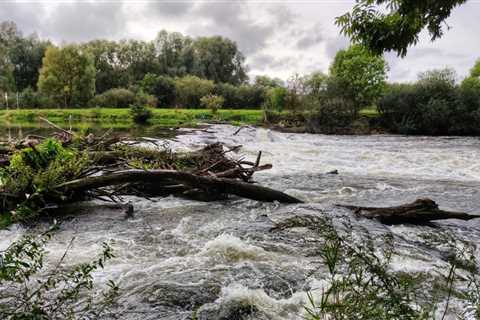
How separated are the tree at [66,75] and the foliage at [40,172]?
44.8m

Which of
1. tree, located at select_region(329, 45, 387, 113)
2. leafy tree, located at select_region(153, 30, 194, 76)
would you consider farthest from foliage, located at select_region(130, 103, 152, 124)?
leafy tree, located at select_region(153, 30, 194, 76)

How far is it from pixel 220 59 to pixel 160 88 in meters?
28.8

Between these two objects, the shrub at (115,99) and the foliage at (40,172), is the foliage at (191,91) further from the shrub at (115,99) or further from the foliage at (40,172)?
the foliage at (40,172)

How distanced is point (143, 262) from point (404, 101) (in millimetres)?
32290

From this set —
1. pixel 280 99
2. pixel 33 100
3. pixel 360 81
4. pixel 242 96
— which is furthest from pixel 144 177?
pixel 33 100

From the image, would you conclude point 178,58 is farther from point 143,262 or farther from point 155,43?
point 143,262

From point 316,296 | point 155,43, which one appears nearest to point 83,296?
point 316,296

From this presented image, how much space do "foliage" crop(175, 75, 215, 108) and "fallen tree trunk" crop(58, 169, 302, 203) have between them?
4496 cm

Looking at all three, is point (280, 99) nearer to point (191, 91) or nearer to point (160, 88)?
point (191, 91)

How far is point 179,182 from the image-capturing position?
6.35 metres

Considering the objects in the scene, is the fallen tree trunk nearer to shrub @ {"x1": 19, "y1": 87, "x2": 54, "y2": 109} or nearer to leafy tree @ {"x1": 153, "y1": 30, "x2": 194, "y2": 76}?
shrub @ {"x1": 19, "y1": 87, "x2": 54, "y2": 109}

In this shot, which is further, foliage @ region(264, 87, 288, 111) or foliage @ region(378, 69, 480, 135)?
foliage @ region(264, 87, 288, 111)

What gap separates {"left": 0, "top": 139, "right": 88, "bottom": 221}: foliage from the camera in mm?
5395

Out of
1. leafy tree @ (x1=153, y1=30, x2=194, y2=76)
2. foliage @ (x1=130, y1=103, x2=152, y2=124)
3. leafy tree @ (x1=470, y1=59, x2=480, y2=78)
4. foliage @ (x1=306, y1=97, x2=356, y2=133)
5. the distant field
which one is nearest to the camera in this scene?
foliage @ (x1=306, y1=97, x2=356, y2=133)
